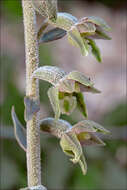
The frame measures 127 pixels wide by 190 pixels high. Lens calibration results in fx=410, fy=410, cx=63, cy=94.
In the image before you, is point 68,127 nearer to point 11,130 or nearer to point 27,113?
point 27,113

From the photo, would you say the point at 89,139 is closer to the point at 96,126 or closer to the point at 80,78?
the point at 96,126

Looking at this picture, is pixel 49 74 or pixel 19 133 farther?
pixel 19 133

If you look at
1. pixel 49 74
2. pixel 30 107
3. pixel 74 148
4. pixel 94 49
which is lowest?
pixel 74 148

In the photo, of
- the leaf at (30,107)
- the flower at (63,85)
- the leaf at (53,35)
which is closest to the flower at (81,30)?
the leaf at (53,35)

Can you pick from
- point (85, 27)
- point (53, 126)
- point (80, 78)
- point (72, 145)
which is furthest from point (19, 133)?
point (85, 27)

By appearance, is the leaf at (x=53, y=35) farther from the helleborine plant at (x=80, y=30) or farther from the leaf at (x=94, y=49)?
the leaf at (x=94, y=49)

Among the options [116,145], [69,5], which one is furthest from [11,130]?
[69,5]

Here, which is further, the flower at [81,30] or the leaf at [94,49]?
the leaf at [94,49]
